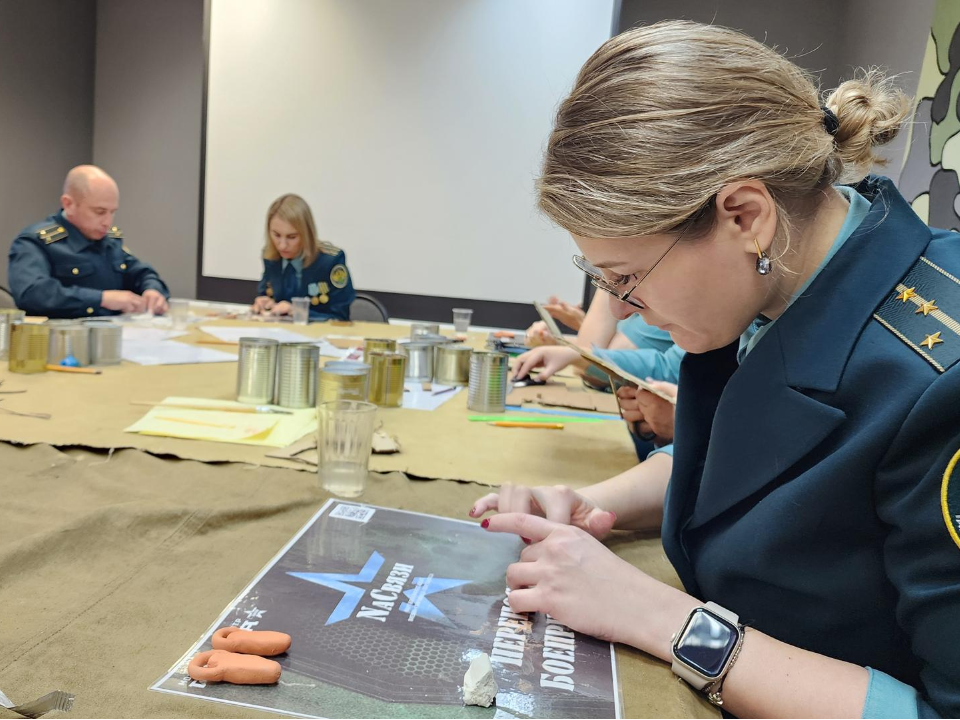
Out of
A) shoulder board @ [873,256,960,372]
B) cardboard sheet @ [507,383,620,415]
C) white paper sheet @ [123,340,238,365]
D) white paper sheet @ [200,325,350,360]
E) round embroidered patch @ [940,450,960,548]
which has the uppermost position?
shoulder board @ [873,256,960,372]

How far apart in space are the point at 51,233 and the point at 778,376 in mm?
3516

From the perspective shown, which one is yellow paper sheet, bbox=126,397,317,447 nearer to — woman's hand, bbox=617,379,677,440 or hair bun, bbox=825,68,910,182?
woman's hand, bbox=617,379,677,440

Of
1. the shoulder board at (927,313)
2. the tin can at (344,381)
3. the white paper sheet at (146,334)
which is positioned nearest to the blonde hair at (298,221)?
the white paper sheet at (146,334)

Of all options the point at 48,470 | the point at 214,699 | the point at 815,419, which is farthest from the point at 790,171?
the point at 48,470

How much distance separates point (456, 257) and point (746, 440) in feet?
12.5

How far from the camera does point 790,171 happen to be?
2.28ft

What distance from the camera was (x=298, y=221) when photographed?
366 cm

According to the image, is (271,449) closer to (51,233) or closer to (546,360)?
(546,360)

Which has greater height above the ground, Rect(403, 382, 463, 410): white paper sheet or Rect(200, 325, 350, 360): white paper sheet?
Rect(200, 325, 350, 360): white paper sheet

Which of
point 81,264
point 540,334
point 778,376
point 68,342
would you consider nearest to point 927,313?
point 778,376

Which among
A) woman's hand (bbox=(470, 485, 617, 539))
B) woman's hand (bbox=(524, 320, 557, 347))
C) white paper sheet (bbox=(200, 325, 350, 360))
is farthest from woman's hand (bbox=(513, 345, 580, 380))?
woman's hand (bbox=(470, 485, 617, 539))

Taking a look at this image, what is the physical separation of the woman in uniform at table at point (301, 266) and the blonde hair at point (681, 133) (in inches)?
115

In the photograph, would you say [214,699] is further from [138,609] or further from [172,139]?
[172,139]

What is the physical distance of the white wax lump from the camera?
534 millimetres
